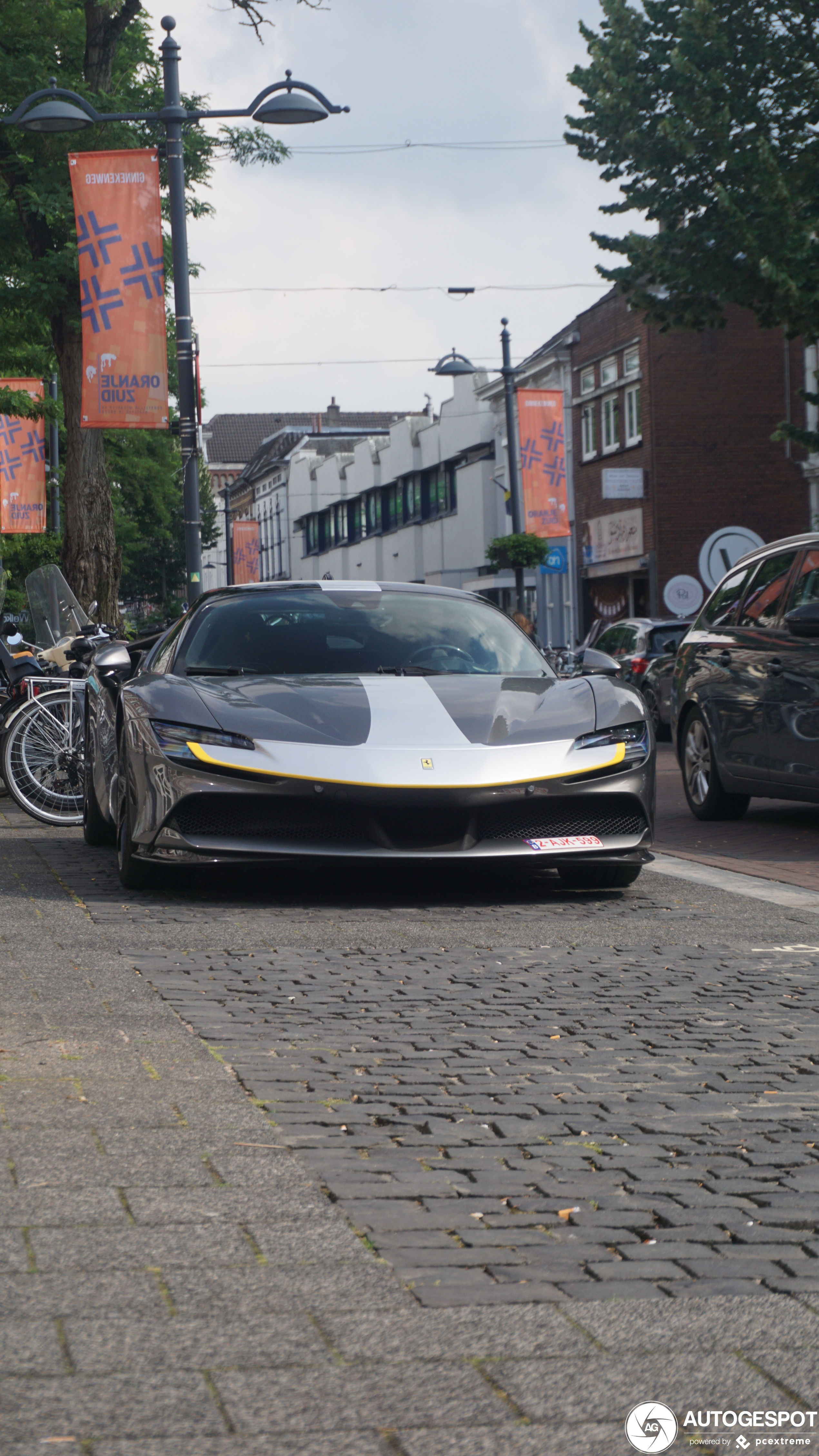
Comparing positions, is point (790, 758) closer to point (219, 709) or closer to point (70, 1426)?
point (219, 709)

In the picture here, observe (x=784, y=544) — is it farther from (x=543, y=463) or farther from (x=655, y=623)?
(x=543, y=463)

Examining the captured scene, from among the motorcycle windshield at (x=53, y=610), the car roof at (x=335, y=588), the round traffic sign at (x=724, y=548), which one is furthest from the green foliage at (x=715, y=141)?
the car roof at (x=335, y=588)

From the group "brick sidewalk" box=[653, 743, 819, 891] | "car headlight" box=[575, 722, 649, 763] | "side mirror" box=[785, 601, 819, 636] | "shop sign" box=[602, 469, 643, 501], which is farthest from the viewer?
"shop sign" box=[602, 469, 643, 501]

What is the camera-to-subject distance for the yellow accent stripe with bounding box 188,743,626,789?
23.0 feet

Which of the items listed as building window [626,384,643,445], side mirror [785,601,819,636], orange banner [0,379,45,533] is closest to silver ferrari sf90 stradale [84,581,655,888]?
side mirror [785,601,819,636]

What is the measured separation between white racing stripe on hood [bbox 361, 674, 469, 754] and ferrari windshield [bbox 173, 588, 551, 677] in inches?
18.0

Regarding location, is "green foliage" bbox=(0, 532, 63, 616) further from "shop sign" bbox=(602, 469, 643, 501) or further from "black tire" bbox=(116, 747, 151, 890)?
"black tire" bbox=(116, 747, 151, 890)

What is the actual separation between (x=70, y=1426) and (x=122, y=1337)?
0.95 ft

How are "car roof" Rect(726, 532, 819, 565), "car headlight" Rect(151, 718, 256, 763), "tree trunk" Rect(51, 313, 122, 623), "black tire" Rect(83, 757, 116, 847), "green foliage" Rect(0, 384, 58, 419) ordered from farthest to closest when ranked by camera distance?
"tree trunk" Rect(51, 313, 122, 623) → "green foliage" Rect(0, 384, 58, 419) → "car roof" Rect(726, 532, 819, 565) → "black tire" Rect(83, 757, 116, 847) → "car headlight" Rect(151, 718, 256, 763)

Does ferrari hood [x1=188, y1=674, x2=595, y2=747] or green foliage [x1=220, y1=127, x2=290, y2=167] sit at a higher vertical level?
green foliage [x1=220, y1=127, x2=290, y2=167]

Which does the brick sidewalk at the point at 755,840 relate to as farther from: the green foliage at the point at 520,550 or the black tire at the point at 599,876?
the green foliage at the point at 520,550

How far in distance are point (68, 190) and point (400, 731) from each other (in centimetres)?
1395

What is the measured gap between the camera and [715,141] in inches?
889

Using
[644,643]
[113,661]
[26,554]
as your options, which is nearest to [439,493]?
[26,554]
